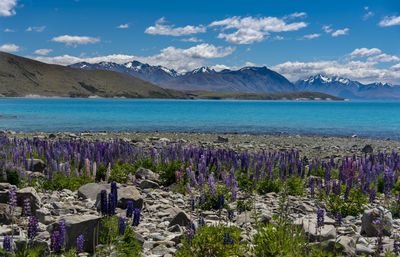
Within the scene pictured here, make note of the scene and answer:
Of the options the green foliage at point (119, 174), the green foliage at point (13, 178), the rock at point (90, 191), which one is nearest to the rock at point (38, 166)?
the green foliage at point (13, 178)

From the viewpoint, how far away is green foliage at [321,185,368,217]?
9359 mm

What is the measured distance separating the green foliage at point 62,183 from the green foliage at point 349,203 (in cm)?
756

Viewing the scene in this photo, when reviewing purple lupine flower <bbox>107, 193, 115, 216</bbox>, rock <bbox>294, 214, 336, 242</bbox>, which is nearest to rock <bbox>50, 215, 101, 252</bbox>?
purple lupine flower <bbox>107, 193, 115, 216</bbox>

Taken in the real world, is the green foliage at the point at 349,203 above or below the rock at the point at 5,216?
below

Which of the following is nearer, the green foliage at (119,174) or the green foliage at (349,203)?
the green foliage at (349,203)

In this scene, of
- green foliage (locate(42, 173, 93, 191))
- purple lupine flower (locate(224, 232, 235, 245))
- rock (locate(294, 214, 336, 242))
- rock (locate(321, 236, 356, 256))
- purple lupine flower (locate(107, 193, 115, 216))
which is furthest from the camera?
green foliage (locate(42, 173, 93, 191))

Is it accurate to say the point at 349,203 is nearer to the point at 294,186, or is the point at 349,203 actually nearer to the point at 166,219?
the point at 294,186

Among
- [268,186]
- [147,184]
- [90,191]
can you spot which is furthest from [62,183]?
[268,186]

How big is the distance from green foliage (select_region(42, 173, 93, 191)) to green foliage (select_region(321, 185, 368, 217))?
756 cm

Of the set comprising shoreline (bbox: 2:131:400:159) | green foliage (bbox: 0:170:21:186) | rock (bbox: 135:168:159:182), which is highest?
green foliage (bbox: 0:170:21:186)

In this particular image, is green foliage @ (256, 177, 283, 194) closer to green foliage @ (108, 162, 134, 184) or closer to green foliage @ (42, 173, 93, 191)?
green foliage @ (108, 162, 134, 184)

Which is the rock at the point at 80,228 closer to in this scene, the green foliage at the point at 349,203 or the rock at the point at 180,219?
the rock at the point at 180,219

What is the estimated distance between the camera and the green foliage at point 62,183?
10570 millimetres

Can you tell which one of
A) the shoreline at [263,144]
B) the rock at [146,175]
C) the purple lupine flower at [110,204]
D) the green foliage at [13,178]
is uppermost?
the purple lupine flower at [110,204]
